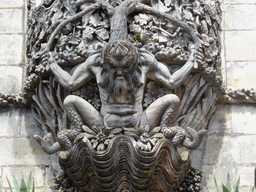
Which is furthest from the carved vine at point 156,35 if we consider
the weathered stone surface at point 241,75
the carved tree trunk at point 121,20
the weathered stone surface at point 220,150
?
the weathered stone surface at point 220,150

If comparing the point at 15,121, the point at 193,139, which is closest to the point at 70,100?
the point at 15,121

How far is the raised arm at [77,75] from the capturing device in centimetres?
822

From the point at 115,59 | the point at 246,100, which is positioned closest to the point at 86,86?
the point at 115,59

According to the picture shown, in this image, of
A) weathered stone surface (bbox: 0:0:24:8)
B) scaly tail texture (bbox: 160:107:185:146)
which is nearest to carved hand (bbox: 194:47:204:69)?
scaly tail texture (bbox: 160:107:185:146)

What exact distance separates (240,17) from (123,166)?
2.70 m

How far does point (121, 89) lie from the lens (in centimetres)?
800

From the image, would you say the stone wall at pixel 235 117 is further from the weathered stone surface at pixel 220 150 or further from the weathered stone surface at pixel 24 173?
the weathered stone surface at pixel 24 173

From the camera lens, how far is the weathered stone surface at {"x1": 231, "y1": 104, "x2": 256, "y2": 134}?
891 centimetres

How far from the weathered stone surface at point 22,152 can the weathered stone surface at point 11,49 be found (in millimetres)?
1017

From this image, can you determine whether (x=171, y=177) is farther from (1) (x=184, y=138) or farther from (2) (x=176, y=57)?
(2) (x=176, y=57)

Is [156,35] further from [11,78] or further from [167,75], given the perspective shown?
[11,78]

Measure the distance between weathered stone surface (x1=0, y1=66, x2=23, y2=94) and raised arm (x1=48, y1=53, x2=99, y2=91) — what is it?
1096 mm

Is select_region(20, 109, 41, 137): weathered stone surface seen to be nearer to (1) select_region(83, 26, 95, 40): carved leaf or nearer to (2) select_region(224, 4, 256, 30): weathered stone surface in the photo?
(1) select_region(83, 26, 95, 40): carved leaf

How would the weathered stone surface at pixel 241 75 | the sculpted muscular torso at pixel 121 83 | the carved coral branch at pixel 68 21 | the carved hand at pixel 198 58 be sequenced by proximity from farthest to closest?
the weathered stone surface at pixel 241 75 < the carved coral branch at pixel 68 21 < the carved hand at pixel 198 58 < the sculpted muscular torso at pixel 121 83
